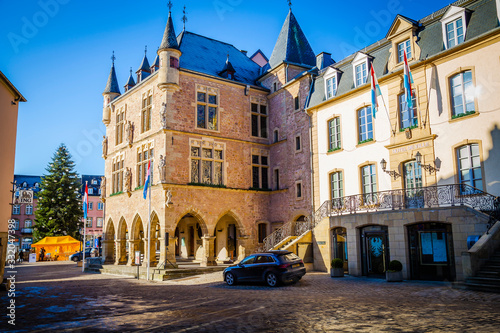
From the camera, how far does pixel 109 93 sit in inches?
1405

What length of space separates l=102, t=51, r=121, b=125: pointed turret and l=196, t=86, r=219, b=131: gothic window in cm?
1127

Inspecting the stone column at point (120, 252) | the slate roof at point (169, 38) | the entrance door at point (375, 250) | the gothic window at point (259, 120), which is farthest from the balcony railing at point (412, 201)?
the stone column at point (120, 252)

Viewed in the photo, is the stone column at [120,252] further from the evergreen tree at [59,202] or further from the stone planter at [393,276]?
the evergreen tree at [59,202]

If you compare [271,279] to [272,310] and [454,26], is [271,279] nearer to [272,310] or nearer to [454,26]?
[272,310]

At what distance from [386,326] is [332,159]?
52.6ft

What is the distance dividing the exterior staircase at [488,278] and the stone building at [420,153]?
373mm

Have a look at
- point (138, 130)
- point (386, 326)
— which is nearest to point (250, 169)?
point (138, 130)

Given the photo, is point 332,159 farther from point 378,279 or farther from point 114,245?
point 114,245

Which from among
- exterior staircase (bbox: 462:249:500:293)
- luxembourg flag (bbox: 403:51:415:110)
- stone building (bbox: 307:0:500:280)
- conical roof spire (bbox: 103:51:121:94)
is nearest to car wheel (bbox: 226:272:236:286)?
stone building (bbox: 307:0:500:280)

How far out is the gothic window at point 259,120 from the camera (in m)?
30.4

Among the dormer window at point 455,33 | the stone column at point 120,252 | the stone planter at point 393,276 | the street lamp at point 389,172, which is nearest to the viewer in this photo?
the stone planter at point 393,276

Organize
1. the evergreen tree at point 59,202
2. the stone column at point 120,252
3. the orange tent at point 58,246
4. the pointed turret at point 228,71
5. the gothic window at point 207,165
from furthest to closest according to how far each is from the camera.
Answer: the evergreen tree at point 59,202 → the orange tent at point 58,246 → the stone column at point 120,252 → the pointed turret at point 228,71 → the gothic window at point 207,165

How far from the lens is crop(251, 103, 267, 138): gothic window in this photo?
1197 inches

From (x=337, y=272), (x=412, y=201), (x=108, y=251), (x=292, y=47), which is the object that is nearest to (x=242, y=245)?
(x=337, y=272)
